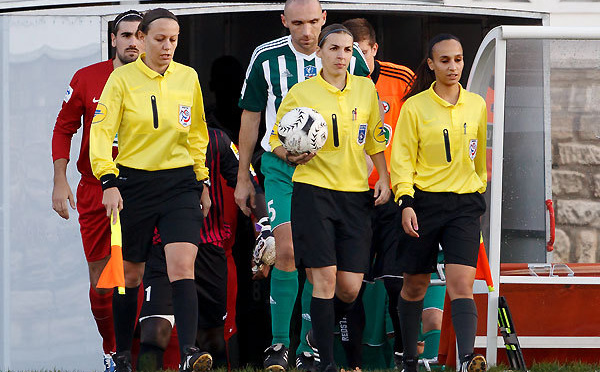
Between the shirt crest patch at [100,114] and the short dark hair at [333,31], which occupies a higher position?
the short dark hair at [333,31]

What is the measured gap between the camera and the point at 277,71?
774cm

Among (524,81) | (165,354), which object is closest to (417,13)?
(524,81)

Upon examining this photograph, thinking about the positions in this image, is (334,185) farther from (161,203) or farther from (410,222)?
(161,203)

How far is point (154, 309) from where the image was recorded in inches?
327

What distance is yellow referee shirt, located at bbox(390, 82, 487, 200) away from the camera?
278 inches

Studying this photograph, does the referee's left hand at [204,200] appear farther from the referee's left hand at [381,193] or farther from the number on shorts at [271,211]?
the referee's left hand at [381,193]

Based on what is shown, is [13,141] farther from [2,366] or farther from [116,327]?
[116,327]

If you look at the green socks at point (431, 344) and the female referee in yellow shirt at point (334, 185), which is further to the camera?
the green socks at point (431, 344)

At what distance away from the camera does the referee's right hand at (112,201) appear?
6.83 meters

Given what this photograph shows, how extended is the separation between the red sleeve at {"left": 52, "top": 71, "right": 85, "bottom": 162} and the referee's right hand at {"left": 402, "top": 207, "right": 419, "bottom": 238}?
7.58ft

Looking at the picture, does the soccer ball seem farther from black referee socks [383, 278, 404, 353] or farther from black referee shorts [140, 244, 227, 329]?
black referee shorts [140, 244, 227, 329]

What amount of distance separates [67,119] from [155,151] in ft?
4.72

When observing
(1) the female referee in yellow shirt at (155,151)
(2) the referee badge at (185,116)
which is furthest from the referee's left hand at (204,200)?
(2) the referee badge at (185,116)

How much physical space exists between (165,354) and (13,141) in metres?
1.70
